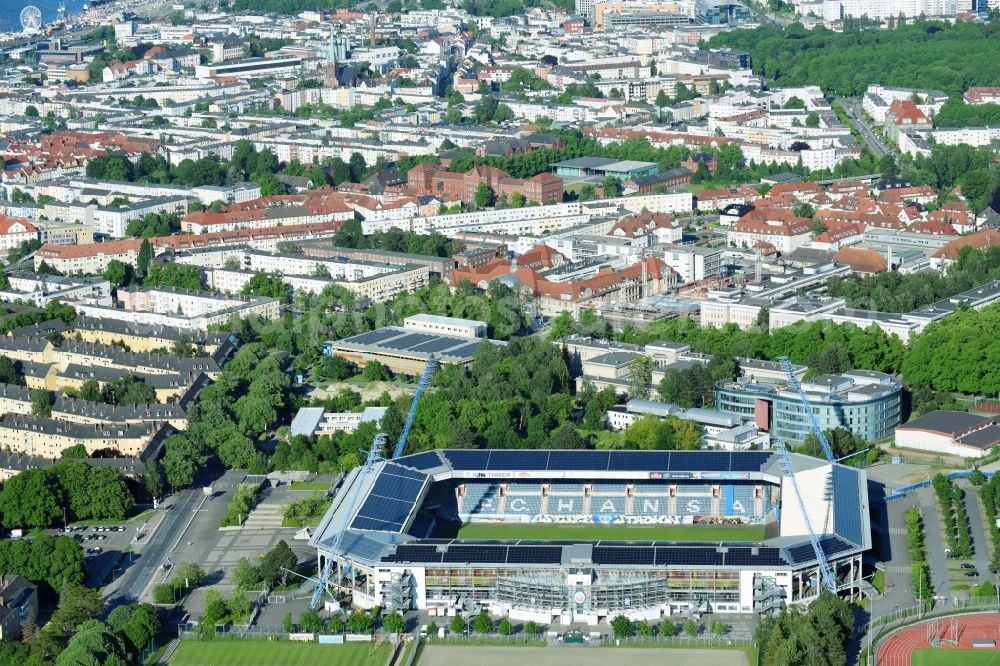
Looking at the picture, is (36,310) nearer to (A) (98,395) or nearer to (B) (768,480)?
(A) (98,395)

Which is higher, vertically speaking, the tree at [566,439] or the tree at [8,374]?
the tree at [8,374]

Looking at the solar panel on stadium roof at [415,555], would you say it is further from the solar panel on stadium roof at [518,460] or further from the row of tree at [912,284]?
the row of tree at [912,284]

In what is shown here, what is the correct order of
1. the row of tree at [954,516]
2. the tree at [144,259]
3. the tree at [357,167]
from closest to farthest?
the row of tree at [954,516]
the tree at [144,259]
the tree at [357,167]

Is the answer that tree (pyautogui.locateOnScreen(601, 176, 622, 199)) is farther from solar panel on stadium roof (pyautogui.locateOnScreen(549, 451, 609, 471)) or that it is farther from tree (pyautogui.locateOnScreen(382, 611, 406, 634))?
tree (pyautogui.locateOnScreen(382, 611, 406, 634))

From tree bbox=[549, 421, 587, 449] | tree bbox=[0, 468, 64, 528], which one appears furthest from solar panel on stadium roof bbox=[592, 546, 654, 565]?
tree bbox=[0, 468, 64, 528]

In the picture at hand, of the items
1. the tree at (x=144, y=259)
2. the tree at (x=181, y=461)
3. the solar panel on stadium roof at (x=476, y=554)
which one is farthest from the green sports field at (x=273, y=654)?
the tree at (x=144, y=259)

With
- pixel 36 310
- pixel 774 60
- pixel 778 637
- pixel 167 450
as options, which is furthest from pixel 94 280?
pixel 774 60

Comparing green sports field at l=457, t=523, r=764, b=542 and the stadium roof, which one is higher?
the stadium roof
